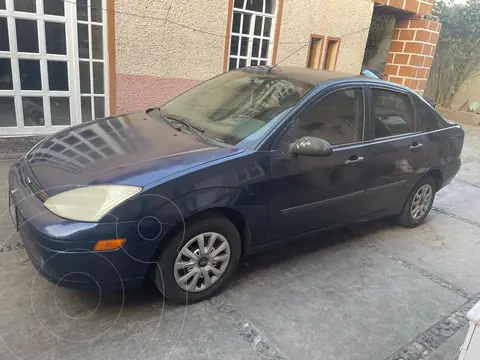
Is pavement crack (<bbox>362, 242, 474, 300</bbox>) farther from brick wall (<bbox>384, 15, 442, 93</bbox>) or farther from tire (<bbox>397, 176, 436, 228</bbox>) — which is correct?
brick wall (<bbox>384, 15, 442, 93</bbox>)

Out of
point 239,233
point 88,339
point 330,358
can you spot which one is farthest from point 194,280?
point 330,358

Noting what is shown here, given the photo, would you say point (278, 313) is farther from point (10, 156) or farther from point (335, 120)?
point (10, 156)

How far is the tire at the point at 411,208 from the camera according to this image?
13.9 feet

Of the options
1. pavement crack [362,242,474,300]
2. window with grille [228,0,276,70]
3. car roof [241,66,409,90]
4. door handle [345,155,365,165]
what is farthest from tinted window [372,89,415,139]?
window with grille [228,0,276,70]

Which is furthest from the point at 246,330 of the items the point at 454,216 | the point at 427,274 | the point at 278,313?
the point at 454,216

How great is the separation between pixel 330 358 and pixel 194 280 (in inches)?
40.1

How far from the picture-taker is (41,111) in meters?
5.87

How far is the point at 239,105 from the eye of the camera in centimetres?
329

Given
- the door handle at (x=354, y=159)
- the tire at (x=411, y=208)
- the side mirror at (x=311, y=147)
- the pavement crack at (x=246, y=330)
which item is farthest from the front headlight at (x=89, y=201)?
the tire at (x=411, y=208)

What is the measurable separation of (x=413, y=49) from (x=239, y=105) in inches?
344

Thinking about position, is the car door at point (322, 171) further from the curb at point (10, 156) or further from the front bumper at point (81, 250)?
the curb at point (10, 156)

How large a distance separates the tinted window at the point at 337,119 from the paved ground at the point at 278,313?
1.15 metres

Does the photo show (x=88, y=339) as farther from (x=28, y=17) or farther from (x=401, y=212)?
(x=28, y=17)

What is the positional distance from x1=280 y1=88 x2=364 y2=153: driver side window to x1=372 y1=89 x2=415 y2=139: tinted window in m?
0.21
